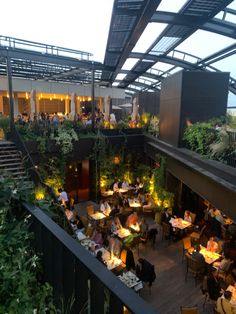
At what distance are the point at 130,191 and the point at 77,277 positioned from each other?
44.6ft

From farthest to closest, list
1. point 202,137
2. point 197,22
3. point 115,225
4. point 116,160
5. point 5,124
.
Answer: point 116,160 → point 5,124 → point 115,225 → point 197,22 → point 202,137

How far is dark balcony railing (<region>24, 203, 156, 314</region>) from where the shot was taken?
104 cm

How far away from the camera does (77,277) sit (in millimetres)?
1324

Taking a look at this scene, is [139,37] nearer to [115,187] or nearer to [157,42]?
[157,42]

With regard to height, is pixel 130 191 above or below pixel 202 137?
below

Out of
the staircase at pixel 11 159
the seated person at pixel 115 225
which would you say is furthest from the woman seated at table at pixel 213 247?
the staircase at pixel 11 159

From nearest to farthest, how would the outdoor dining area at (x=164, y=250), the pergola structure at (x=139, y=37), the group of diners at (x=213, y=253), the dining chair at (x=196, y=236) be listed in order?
the group of diners at (x=213, y=253), the outdoor dining area at (x=164, y=250), the pergola structure at (x=139, y=37), the dining chair at (x=196, y=236)

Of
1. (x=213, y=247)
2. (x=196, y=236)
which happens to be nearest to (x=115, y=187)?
(x=196, y=236)

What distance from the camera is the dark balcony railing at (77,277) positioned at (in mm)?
1042

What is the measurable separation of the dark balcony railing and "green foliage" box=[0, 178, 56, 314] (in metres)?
0.09

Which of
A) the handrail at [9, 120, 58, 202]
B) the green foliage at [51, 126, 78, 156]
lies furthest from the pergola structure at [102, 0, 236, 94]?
the handrail at [9, 120, 58, 202]

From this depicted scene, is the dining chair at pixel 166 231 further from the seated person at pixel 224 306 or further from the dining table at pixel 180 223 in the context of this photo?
the seated person at pixel 224 306

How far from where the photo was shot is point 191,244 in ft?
31.8

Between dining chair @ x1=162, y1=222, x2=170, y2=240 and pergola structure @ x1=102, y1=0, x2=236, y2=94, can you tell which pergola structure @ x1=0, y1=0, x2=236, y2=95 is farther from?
dining chair @ x1=162, y1=222, x2=170, y2=240
